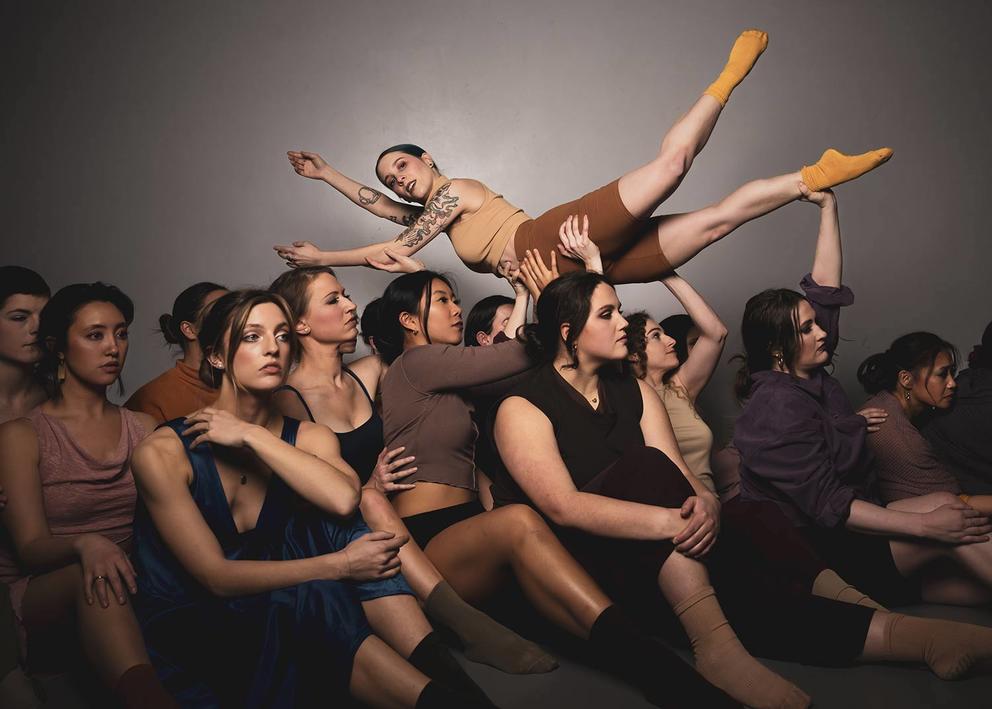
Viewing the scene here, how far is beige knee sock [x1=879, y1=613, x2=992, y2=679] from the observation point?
2.24 metres

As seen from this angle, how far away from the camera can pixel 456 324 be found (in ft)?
10.5

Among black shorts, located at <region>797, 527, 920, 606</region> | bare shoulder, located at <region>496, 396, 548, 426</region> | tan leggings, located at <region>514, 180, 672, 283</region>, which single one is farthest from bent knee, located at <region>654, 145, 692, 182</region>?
black shorts, located at <region>797, 527, 920, 606</region>

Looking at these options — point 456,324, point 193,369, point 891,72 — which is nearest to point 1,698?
point 193,369

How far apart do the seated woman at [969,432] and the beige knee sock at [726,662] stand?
1.70 metres

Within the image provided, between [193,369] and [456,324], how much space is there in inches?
39.7

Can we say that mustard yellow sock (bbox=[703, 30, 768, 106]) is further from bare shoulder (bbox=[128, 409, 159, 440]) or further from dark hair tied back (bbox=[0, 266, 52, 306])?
dark hair tied back (bbox=[0, 266, 52, 306])

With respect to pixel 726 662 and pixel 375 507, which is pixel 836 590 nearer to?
pixel 726 662

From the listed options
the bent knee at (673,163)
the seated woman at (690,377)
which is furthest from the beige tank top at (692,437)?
the bent knee at (673,163)

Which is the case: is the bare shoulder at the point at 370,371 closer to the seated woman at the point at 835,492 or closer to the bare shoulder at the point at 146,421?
the bare shoulder at the point at 146,421

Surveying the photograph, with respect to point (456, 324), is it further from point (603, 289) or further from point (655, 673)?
point (655, 673)

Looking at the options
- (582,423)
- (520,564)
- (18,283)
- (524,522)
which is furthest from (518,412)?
(18,283)

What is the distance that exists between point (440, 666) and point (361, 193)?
277 cm

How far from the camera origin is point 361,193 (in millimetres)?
4371

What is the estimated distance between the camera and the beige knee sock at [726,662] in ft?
7.06
